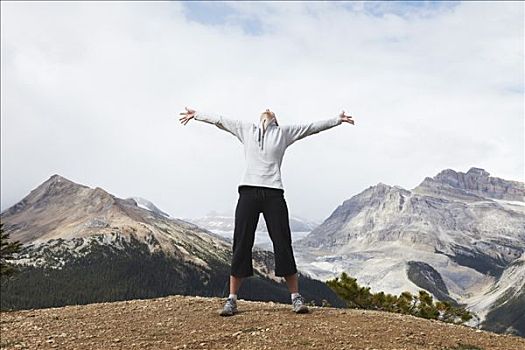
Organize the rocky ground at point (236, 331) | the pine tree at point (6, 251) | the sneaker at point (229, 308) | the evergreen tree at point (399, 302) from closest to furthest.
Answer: the rocky ground at point (236, 331) → the sneaker at point (229, 308) → the pine tree at point (6, 251) → the evergreen tree at point (399, 302)

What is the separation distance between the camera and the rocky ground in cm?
916

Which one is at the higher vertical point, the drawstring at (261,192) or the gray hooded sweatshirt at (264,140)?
the gray hooded sweatshirt at (264,140)

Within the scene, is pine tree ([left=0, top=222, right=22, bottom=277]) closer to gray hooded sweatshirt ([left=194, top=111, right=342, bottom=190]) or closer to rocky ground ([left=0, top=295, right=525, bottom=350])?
rocky ground ([left=0, top=295, right=525, bottom=350])

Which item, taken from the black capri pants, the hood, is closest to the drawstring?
the black capri pants

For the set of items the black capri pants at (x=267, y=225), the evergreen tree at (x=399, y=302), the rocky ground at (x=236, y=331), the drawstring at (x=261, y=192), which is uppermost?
the drawstring at (x=261, y=192)

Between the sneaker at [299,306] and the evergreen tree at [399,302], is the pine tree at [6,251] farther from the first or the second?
the sneaker at [299,306]

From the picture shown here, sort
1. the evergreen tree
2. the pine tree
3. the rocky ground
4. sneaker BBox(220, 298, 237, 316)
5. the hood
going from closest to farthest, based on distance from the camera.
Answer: the rocky ground
the hood
sneaker BBox(220, 298, 237, 316)
the pine tree
the evergreen tree

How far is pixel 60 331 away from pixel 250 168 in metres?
4.53

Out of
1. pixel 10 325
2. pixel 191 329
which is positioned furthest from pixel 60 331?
pixel 191 329

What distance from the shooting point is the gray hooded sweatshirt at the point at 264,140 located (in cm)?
1069

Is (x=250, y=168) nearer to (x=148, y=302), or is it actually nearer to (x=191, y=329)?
(x=191, y=329)

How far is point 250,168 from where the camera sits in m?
10.8

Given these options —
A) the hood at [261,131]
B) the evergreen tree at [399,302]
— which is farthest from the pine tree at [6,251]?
the hood at [261,131]

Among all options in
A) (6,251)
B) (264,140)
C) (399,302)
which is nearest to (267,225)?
(264,140)
